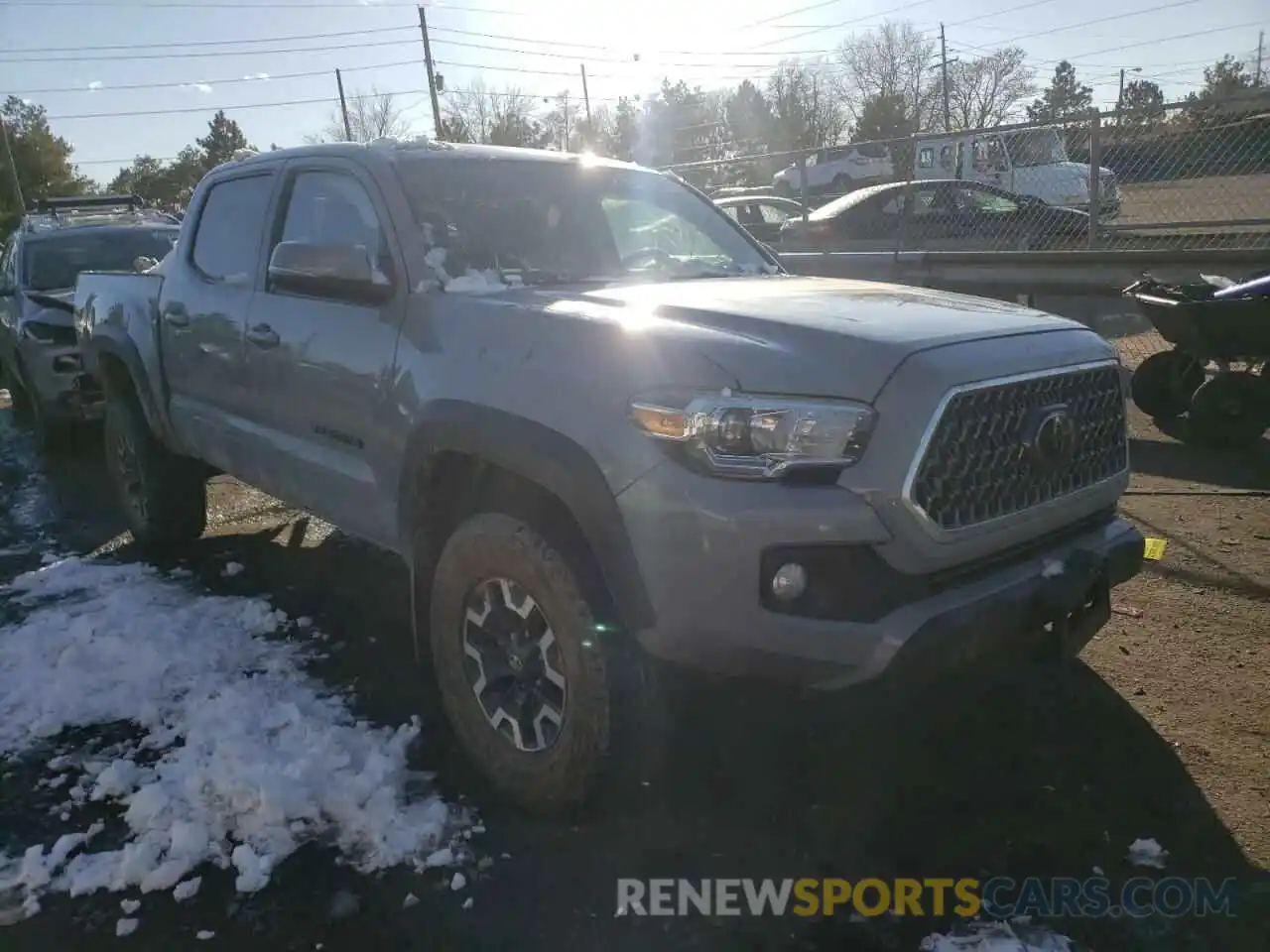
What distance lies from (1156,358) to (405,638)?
6.28 meters

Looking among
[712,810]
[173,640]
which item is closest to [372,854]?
[712,810]

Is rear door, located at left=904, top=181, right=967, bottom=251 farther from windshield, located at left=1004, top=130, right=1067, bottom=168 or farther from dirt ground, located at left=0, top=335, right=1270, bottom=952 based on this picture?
dirt ground, located at left=0, top=335, right=1270, bottom=952

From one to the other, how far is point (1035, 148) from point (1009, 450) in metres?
8.38

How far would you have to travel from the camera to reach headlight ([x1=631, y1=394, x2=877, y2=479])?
2.42 meters

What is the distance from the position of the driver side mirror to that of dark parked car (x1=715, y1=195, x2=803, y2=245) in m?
13.5

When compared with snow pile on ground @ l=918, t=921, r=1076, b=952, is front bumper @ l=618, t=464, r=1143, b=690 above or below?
above

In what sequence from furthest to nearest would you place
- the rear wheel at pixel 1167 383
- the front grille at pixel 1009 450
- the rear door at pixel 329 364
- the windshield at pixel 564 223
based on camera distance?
1. the rear wheel at pixel 1167 383
2. the windshield at pixel 564 223
3. the rear door at pixel 329 364
4. the front grille at pixel 1009 450

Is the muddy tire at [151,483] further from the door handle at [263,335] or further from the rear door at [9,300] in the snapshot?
the rear door at [9,300]

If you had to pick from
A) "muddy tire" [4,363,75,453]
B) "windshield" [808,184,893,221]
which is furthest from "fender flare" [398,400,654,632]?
"windshield" [808,184,893,221]

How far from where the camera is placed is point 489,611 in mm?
2990

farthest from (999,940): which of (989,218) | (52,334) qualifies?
(989,218)

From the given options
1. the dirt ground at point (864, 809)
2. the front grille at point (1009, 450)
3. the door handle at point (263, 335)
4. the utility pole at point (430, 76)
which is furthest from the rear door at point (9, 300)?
the utility pole at point (430, 76)

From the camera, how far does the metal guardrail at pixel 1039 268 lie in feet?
26.5

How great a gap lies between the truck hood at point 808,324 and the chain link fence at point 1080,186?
21.4ft
